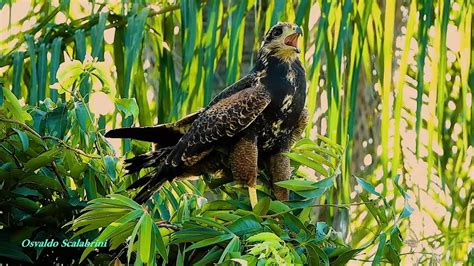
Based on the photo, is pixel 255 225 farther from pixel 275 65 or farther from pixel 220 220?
pixel 275 65

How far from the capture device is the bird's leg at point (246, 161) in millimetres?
2143

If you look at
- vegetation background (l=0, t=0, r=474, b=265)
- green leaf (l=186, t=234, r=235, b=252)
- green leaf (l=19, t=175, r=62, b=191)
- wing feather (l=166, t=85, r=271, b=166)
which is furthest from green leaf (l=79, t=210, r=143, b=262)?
wing feather (l=166, t=85, r=271, b=166)

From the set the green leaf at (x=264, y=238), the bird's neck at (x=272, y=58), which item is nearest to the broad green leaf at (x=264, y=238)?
the green leaf at (x=264, y=238)

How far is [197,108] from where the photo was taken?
292 cm

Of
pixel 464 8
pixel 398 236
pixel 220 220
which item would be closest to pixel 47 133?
pixel 220 220

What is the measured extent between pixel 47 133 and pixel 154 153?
0.20 m

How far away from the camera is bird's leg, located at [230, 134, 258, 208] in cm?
214

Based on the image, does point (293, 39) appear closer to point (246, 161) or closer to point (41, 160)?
point (246, 161)

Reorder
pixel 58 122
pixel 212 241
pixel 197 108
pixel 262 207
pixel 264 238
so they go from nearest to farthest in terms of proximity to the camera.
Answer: pixel 264 238 < pixel 212 241 < pixel 262 207 < pixel 58 122 < pixel 197 108

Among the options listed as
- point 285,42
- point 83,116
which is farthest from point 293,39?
point 83,116

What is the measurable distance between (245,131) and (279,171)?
101mm

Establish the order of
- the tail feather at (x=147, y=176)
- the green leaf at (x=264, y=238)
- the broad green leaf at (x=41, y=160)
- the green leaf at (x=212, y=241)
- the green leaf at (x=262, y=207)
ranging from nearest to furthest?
the green leaf at (x=264, y=238), the green leaf at (x=212, y=241), the green leaf at (x=262, y=207), the broad green leaf at (x=41, y=160), the tail feather at (x=147, y=176)

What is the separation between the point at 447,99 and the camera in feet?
12.0

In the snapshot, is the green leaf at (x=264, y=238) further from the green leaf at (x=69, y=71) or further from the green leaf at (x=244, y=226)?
the green leaf at (x=69, y=71)
